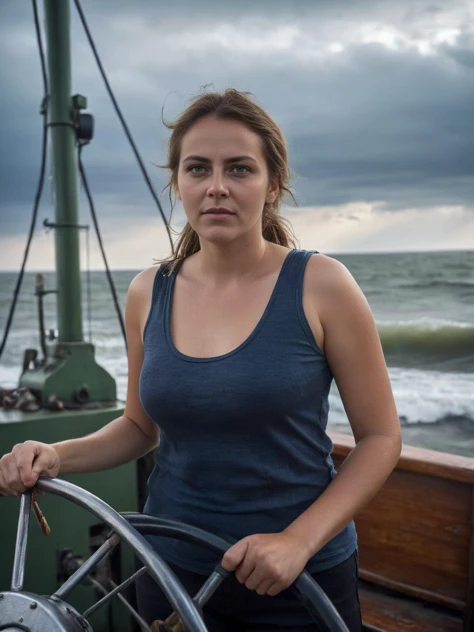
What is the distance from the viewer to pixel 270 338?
1063 mm

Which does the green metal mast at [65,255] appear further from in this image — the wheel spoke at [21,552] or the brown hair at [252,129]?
the wheel spoke at [21,552]

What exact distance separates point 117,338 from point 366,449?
19920mm

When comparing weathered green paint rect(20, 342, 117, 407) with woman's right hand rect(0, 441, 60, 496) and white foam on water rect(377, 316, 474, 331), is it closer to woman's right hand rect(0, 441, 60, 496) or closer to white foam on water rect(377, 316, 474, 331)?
woman's right hand rect(0, 441, 60, 496)

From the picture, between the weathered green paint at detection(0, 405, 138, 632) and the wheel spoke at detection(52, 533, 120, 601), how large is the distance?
1.47 m

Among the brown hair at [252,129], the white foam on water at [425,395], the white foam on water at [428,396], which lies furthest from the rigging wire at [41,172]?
the white foam on water at [428,396]

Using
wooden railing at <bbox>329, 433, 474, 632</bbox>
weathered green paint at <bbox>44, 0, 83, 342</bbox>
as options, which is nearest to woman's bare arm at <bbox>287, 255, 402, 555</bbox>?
wooden railing at <bbox>329, 433, 474, 632</bbox>

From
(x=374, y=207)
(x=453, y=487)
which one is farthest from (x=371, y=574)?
(x=374, y=207)

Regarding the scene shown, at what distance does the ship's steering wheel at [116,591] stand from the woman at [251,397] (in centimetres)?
8

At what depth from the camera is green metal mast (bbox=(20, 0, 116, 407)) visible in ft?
8.11

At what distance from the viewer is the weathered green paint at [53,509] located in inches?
91.0

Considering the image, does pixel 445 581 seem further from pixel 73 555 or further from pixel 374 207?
pixel 374 207

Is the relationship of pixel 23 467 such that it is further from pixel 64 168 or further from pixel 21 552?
pixel 64 168

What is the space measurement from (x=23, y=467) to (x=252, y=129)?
676mm

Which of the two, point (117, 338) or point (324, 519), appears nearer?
point (324, 519)
